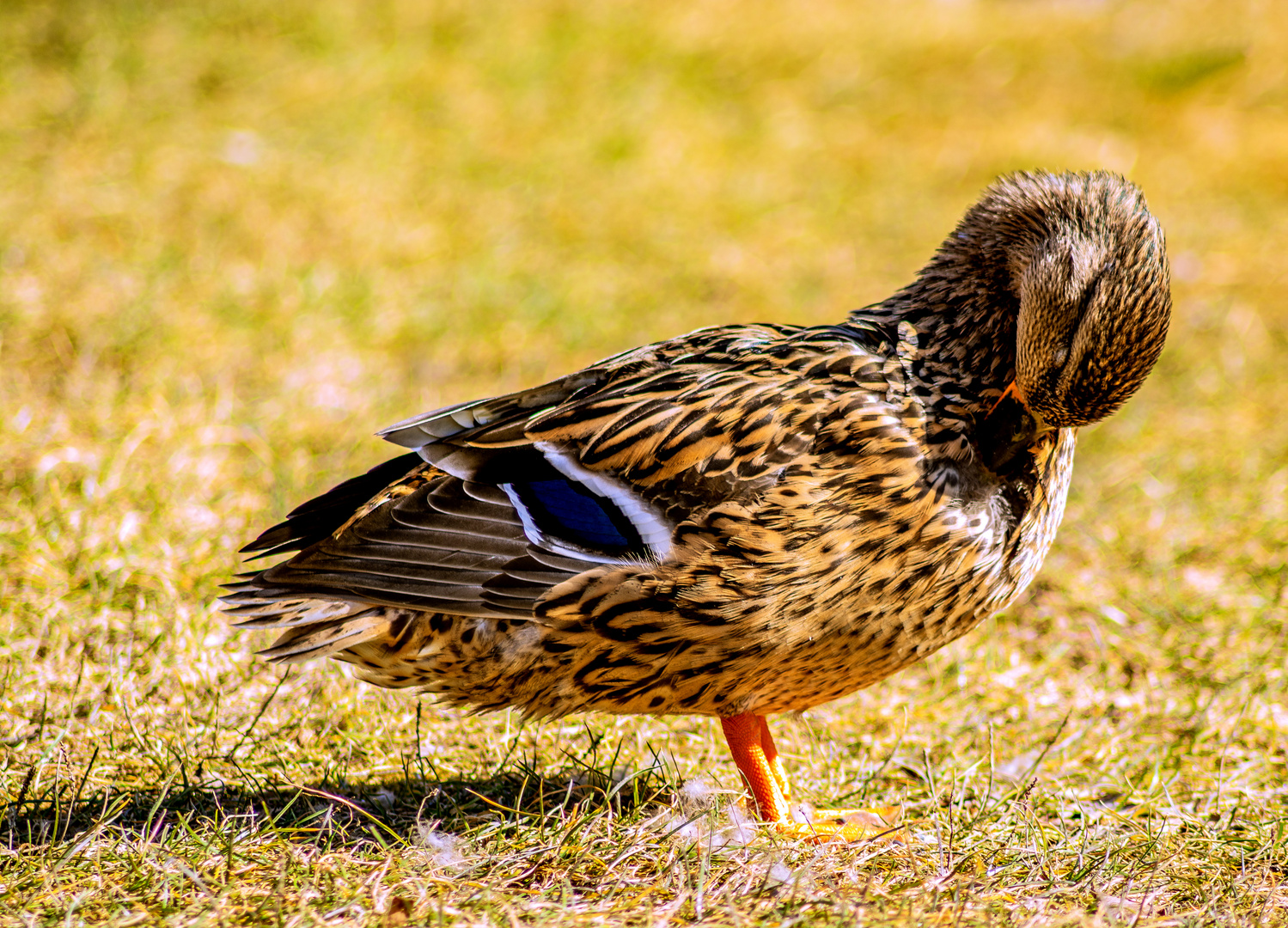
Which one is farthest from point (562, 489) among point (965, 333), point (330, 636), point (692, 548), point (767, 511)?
point (965, 333)

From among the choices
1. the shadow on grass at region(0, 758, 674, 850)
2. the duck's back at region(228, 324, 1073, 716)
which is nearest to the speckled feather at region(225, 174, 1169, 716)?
the duck's back at region(228, 324, 1073, 716)

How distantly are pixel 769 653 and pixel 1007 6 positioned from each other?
11.0m

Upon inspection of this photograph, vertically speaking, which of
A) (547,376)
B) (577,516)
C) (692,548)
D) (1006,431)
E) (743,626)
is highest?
(547,376)

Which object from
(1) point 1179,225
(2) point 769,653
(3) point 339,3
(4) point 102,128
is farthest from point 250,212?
(1) point 1179,225

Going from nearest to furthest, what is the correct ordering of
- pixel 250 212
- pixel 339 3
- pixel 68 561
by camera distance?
pixel 68 561, pixel 250 212, pixel 339 3

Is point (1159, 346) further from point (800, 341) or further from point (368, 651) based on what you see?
point (368, 651)

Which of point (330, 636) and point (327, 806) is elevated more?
point (330, 636)

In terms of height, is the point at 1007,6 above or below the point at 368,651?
above

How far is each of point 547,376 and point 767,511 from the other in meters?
3.52

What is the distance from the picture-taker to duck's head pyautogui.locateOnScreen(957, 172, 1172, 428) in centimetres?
297

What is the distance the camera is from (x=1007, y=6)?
40.4 ft

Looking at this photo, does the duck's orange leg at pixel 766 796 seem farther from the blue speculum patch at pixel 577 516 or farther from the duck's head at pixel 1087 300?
the duck's head at pixel 1087 300

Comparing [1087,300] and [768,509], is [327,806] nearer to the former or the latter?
[768,509]

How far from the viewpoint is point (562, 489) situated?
Result: 3.30 m
